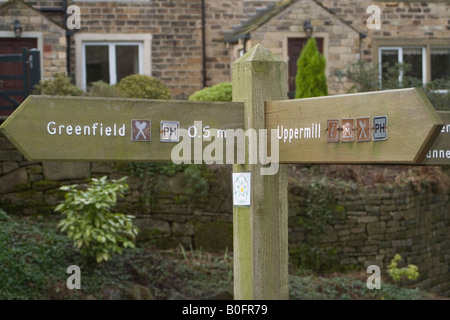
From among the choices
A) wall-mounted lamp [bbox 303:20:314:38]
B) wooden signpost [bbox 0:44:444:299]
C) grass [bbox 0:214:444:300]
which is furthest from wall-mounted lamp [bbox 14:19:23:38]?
wooden signpost [bbox 0:44:444:299]

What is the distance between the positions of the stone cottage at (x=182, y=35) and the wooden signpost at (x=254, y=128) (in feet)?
38.2

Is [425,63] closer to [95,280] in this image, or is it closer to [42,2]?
[42,2]

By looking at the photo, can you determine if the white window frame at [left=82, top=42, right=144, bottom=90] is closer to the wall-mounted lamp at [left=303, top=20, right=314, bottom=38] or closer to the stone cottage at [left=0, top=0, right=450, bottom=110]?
the stone cottage at [left=0, top=0, right=450, bottom=110]

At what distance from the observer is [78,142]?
10.7 ft

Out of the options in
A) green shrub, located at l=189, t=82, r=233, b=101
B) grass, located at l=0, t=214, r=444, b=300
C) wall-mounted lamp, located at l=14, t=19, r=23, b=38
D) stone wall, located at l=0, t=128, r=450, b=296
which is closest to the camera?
grass, located at l=0, t=214, r=444, b=300

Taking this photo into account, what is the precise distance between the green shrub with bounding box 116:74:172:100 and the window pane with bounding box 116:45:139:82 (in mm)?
1977

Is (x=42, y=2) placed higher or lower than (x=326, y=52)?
higher

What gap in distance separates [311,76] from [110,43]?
491 centimetres

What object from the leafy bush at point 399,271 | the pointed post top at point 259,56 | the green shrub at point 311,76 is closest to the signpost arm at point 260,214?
the pointed post top at point 259,56

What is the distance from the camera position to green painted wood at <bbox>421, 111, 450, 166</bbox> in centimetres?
334
